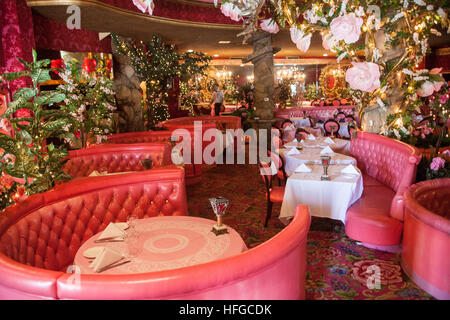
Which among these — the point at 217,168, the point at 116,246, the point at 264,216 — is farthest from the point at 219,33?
the point at 116,246

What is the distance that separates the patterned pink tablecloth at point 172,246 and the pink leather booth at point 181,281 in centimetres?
47

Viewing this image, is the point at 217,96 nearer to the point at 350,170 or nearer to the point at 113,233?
the point at 350,170

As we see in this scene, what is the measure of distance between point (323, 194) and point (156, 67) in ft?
17.6

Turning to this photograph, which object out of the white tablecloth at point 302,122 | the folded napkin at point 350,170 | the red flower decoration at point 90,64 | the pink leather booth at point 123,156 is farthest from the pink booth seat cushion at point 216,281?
the white tablecloth at point 302,122

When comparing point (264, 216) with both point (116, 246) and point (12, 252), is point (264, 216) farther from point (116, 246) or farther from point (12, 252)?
point (12, 252)

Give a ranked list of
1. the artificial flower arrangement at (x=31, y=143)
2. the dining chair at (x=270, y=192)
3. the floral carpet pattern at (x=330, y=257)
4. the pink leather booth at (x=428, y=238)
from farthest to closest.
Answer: the dining chair at (x=270, y=192) < the floral carpet pattern at (x=330, y=257) < the pink leather booth at (x=428, y=238) < the artificial flower arrangement at (x=31, y=143)

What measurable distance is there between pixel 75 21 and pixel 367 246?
222 inches

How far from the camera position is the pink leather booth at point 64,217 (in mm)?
1389

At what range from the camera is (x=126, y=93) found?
785 centimetres

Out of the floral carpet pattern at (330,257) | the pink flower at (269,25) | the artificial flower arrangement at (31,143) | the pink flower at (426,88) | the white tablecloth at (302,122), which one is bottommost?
the floral carpet pattern at (330,257)

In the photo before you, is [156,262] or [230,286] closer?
[230,286]

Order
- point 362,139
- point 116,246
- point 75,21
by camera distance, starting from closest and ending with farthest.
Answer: point 116,246, point 362,139, point 75,21

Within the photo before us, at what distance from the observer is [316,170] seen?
413 cm

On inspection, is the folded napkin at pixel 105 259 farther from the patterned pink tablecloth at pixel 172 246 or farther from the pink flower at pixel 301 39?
the pink flower at pixel 301 39
